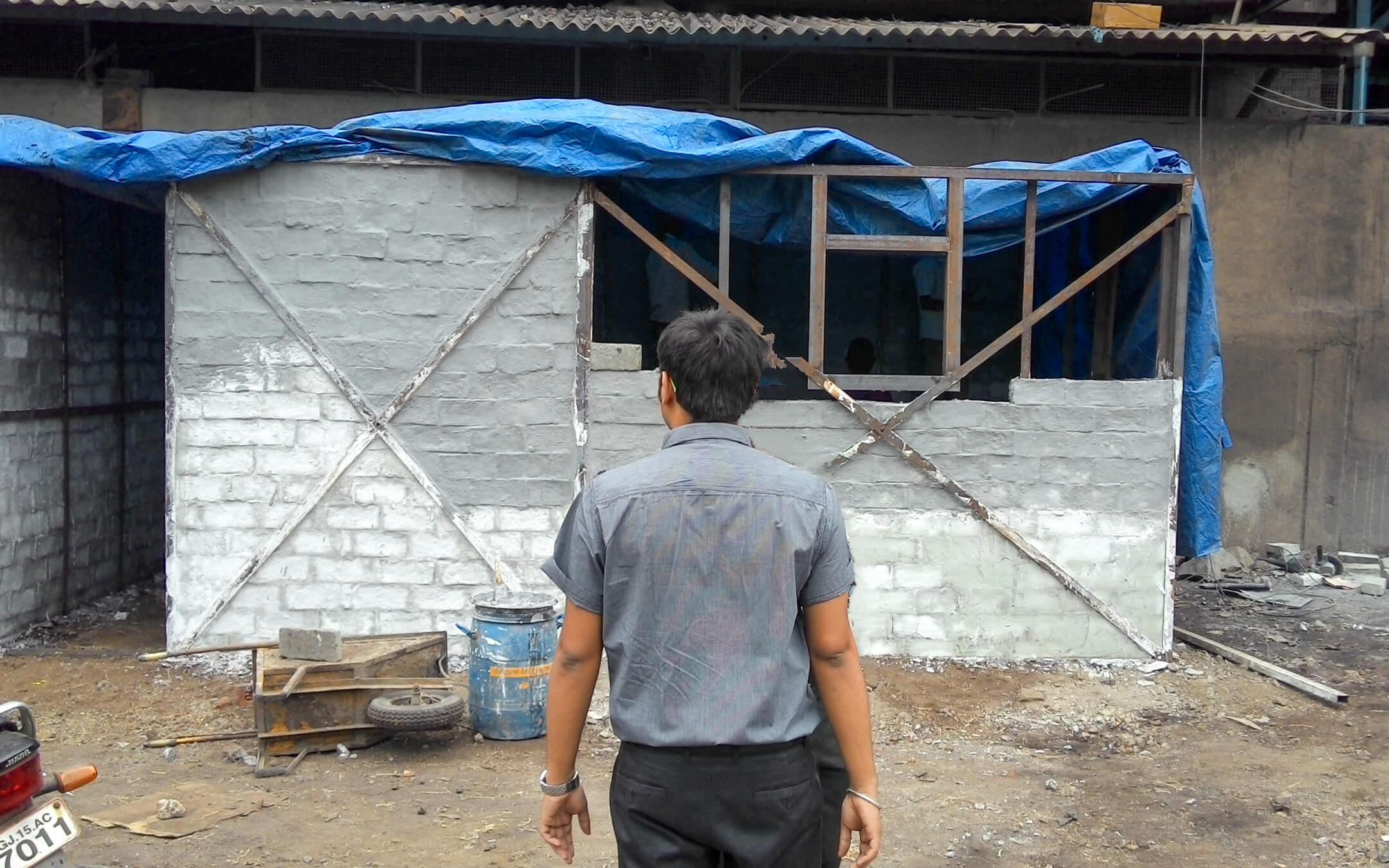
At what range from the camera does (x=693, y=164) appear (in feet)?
21.6

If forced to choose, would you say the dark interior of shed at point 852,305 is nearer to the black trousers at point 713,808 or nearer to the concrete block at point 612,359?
the concrete block at point 612,359

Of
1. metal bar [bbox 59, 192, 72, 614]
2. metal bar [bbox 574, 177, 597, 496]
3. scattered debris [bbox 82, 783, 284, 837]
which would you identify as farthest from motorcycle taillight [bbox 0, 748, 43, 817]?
metal bar [bbox 59, 192, 72, 614]

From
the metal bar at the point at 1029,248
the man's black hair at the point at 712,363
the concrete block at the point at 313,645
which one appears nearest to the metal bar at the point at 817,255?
the metal bar at the point at 1029,248

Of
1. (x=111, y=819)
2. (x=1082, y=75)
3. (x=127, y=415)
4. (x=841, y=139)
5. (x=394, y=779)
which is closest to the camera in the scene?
(x=111, y=819)

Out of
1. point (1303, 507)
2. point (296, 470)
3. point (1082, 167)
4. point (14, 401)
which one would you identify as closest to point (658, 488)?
point (296, 470)

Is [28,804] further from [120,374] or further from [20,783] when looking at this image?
[120,374]

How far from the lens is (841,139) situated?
6.68 metres

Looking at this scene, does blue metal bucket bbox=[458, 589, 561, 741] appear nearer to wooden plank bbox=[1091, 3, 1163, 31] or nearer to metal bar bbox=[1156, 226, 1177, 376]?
metal bar bbox=[1156, 226, 1177, 376]

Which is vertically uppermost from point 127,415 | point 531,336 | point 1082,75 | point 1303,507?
point 1082,75

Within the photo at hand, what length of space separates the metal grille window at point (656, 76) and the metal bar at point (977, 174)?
2824 mm

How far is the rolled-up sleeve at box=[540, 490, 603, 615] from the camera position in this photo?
8.02ft

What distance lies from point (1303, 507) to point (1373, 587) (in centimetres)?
95

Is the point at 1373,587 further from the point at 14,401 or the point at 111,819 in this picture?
the point at 14,401

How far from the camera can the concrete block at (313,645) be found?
18.4 feet
